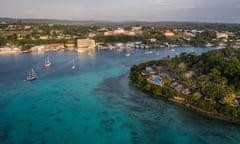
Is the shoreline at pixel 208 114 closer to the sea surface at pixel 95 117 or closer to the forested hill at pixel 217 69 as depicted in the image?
the sea surface at pixel 95 117

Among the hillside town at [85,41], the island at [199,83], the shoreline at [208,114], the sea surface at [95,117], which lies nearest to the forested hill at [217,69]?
the island at [199,83]

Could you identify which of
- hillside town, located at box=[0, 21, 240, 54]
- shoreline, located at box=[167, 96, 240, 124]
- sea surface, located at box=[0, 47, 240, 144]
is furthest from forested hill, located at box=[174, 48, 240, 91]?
hillside town, located at box=[0, 21, 240, 54]

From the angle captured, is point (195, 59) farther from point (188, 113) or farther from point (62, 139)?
point (62, 139)

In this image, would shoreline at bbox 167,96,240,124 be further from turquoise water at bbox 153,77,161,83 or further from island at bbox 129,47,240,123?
turquoise water at bbox 153,77,161,83

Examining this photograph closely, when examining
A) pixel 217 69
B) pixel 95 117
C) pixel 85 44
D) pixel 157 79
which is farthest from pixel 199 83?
pixel 85 44

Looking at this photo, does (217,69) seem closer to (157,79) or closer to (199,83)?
(199,83)
